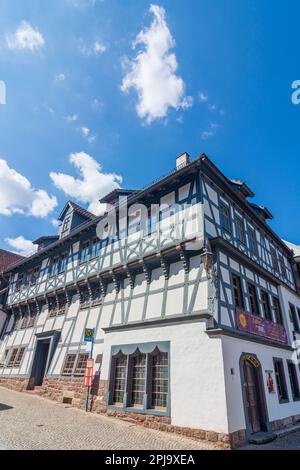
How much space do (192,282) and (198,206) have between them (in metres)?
2.98

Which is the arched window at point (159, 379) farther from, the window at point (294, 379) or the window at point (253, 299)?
the window at point (294, 379)

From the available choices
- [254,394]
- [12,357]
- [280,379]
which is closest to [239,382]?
[254,394]

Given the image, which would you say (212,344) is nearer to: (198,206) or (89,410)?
(198,206)

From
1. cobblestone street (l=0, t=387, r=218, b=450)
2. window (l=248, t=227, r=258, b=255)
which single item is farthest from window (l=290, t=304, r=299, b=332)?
cobblestone street (l=0, t=387, r=218, b=450)

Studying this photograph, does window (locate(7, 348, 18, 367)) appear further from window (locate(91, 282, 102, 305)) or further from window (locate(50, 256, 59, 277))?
window (locate(91, 282, 102, 305))

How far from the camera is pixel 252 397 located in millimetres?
9531

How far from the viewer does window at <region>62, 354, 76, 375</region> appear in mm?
13648

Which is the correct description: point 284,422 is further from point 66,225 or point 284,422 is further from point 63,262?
point 66,225

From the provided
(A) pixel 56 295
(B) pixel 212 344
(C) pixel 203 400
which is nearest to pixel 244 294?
(B) pixel 212 344

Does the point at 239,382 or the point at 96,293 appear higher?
the point at 96,293

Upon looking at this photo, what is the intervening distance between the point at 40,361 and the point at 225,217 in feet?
43.8

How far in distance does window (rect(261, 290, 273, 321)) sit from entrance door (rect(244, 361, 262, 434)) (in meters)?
3.48

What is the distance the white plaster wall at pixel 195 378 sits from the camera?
25.8ft

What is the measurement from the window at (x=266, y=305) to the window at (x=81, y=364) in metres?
8.51
